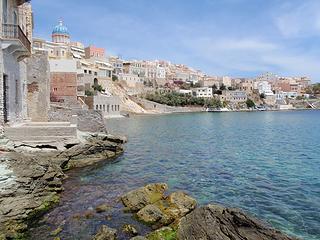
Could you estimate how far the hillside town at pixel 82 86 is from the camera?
61.0 ft

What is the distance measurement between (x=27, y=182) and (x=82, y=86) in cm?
7107

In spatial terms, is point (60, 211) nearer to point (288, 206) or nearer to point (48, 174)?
point (48, 174)

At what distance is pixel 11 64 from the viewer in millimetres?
18594

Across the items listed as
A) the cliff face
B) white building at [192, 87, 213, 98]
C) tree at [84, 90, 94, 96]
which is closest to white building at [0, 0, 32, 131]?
tree at [84, 90, 94, 96]

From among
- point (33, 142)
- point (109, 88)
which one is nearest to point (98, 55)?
point (109, 88)

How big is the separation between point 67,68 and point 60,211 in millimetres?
32949

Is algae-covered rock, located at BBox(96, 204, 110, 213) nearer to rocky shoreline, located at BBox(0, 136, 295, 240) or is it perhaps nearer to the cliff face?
rocky shoreline, located at BBox(0, 136, 295, 240)

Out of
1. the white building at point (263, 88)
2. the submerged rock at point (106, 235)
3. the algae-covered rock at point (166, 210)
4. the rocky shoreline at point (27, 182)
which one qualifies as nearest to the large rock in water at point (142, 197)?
the algae-covered rock at point (166, 210)

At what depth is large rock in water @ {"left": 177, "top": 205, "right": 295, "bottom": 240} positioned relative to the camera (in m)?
7.03

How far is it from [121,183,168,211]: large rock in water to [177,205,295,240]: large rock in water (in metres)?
4.04

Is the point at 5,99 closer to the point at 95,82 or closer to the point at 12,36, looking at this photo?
the point at 12,36

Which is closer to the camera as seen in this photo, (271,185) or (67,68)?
(271,185)

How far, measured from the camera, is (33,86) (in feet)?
82.9

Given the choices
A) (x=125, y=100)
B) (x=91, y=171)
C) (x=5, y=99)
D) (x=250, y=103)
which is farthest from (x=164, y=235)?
(x=250, y=103)
